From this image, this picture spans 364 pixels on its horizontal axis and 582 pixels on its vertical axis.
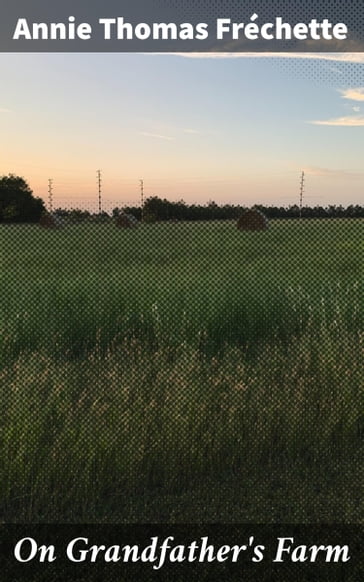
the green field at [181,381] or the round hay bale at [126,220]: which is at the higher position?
the round hay bale at [126,220]

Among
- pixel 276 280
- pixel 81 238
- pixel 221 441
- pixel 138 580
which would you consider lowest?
pixel 138 580

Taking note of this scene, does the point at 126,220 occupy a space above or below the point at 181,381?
above

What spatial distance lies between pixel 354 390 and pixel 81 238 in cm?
283

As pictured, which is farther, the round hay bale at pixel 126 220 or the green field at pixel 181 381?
the round hay bale at pixel 126 220

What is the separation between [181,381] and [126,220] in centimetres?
131

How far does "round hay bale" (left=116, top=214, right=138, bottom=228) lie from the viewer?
484 cm

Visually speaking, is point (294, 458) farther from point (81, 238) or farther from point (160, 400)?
point (81, 238)

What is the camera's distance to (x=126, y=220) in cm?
496

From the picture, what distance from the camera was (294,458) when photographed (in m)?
4.39

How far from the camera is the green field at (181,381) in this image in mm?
3986

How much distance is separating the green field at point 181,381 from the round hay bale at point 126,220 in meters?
0.19

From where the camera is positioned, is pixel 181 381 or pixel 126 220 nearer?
pixel 181 381

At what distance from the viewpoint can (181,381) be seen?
4723 millimetres

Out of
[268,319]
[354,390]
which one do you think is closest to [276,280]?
[268,319]
